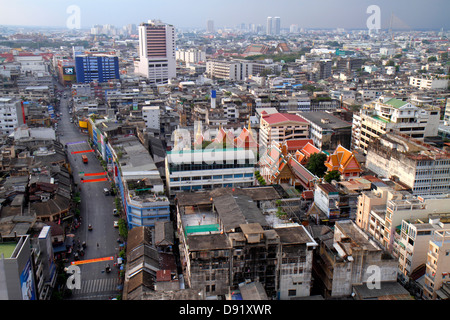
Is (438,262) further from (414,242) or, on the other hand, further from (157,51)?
(157,51)

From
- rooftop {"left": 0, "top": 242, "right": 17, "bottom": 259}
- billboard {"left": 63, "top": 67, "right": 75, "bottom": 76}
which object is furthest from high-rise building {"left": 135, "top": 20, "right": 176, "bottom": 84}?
rooftop {"left": 0, "top": 242, "right": 17, "bottom": 259}

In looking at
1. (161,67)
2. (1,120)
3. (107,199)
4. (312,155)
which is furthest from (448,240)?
(161,67)

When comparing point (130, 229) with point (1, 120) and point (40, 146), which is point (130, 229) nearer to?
point (40, 146)

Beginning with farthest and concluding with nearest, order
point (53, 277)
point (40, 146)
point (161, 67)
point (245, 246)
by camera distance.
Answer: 1. point (161, 67)
2. point (40, 146)
3. point (53, 277)
4. point (245, 246)

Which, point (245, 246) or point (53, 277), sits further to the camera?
point (53, 277)

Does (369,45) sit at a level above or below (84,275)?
above
